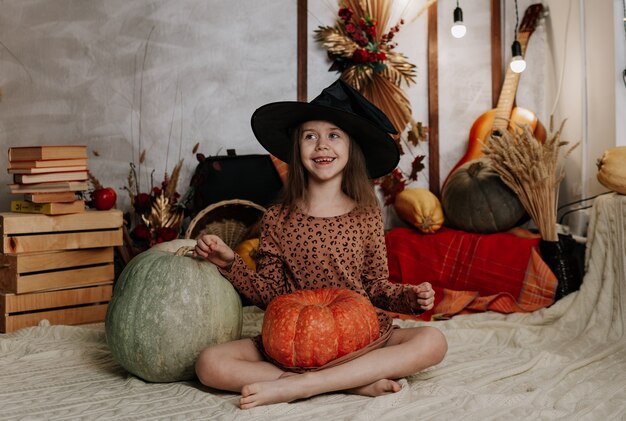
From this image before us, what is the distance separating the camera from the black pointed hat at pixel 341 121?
7.86 feet

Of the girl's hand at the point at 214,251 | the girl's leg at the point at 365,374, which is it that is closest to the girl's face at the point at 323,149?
the girl's hand at the point at 214,251

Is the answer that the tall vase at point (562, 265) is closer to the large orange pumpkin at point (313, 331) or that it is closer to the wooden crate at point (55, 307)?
the large orange pumpkin at point (313, 331)

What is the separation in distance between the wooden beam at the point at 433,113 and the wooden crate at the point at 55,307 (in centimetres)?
236

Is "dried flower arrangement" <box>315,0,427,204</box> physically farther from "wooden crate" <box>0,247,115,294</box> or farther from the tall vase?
"wooden crate" <box>0,247,115,294</box>

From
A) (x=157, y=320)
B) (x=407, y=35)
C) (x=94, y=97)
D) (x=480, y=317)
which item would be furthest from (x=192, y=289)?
(x=407, y=35)

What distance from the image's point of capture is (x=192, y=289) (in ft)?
7.25

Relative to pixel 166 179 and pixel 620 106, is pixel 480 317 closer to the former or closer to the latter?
pixel 620 106

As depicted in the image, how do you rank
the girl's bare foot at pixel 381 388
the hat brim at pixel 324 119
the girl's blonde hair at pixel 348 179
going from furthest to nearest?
the girl's blonde hair at pixel 348 179, the hat brim at pixel 324 119, the girl's bare foot at pixel 381 388

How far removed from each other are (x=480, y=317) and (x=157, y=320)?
1758mm

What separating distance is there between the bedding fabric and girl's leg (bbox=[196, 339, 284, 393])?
5 centimetres

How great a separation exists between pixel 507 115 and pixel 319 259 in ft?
8.02

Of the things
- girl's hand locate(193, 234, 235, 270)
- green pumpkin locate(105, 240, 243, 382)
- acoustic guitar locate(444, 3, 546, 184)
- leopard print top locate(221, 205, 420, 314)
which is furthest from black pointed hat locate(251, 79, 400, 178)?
acoustic guitar locate(444, 3, 546, 184)

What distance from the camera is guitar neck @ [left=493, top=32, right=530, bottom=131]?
170 inches

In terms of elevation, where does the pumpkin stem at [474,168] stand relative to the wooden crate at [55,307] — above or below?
above
